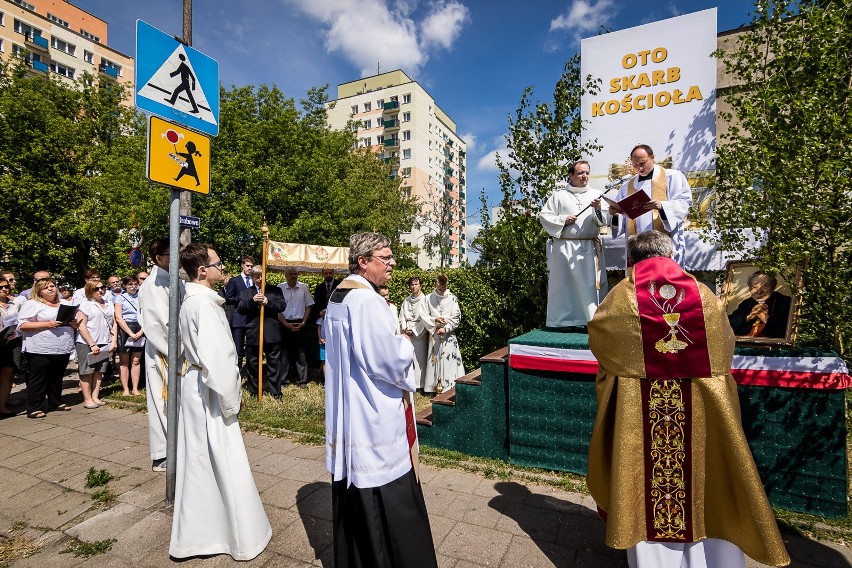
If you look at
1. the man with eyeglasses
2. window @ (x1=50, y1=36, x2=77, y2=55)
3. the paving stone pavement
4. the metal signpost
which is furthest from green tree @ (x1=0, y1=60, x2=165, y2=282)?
window @ (x1=50, y1=36, x2=77, y2=55)

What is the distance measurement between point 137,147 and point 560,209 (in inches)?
871

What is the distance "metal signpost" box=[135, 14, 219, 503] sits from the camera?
11.2ft

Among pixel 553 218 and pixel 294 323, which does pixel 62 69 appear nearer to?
pixel 294 323

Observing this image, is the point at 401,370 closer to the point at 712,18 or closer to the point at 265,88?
the point at 712,18

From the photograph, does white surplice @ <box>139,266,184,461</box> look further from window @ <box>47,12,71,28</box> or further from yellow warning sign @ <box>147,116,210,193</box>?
window @ <box>47,12,71,28</box>

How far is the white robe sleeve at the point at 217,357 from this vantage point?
2902 millimetres

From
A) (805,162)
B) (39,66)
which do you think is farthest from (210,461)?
(39,66)

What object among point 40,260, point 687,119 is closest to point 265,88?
point 40,260

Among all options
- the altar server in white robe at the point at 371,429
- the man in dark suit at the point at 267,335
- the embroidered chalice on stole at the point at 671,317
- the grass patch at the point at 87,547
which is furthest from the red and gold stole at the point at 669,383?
the man in dark suit at the point at 267,335

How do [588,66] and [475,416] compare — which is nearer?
[475,416]

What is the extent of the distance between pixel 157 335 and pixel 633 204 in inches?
185

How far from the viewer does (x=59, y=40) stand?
4056cm

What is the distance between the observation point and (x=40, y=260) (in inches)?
768

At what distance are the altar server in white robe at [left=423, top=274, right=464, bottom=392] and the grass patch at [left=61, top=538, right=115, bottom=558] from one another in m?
5.26
